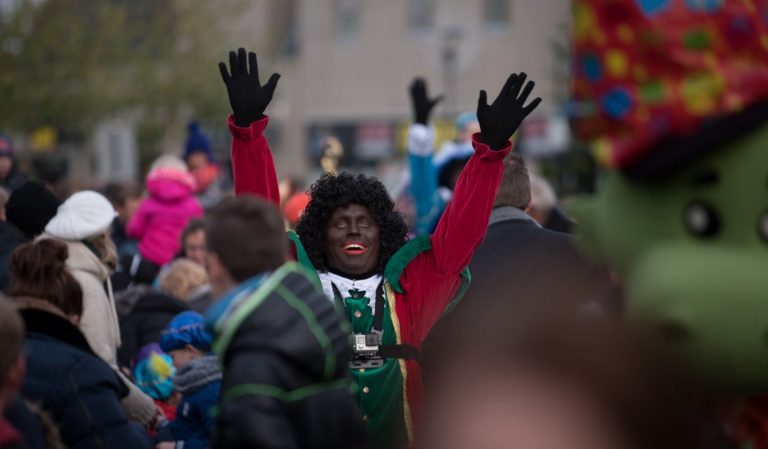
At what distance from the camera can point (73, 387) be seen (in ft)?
14.2

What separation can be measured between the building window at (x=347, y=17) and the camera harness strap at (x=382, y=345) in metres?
37.5

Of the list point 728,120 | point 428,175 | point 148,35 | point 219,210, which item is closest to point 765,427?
point 728,120

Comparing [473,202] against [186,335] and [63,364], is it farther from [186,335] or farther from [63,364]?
[186,335]

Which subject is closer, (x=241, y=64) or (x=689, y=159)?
(x=689, y=159)

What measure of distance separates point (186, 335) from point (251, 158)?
1522 millimetres

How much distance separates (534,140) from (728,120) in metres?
36.4

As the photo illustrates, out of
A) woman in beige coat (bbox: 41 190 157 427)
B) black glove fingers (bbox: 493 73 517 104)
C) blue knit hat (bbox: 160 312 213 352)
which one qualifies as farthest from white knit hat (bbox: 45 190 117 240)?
black glove fingers (bbox: 493 73 517 104)


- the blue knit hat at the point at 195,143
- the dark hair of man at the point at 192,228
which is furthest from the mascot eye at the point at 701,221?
the blue knit hat at the point at 195,143

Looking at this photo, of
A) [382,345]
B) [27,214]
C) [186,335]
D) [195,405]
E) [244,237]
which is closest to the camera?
[244,237]

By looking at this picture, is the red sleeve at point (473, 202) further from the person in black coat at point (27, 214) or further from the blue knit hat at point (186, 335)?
the person in black coat at point (27, 214)

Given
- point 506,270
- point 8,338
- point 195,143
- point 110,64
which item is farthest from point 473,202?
point 110,64

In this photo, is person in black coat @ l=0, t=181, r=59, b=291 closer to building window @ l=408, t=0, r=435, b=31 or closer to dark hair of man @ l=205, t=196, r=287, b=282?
dark hair of man @ l=205, t=196, r=287, b=282

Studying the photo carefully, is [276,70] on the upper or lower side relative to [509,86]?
upper

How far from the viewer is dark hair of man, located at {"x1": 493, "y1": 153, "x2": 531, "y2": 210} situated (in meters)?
5.32
